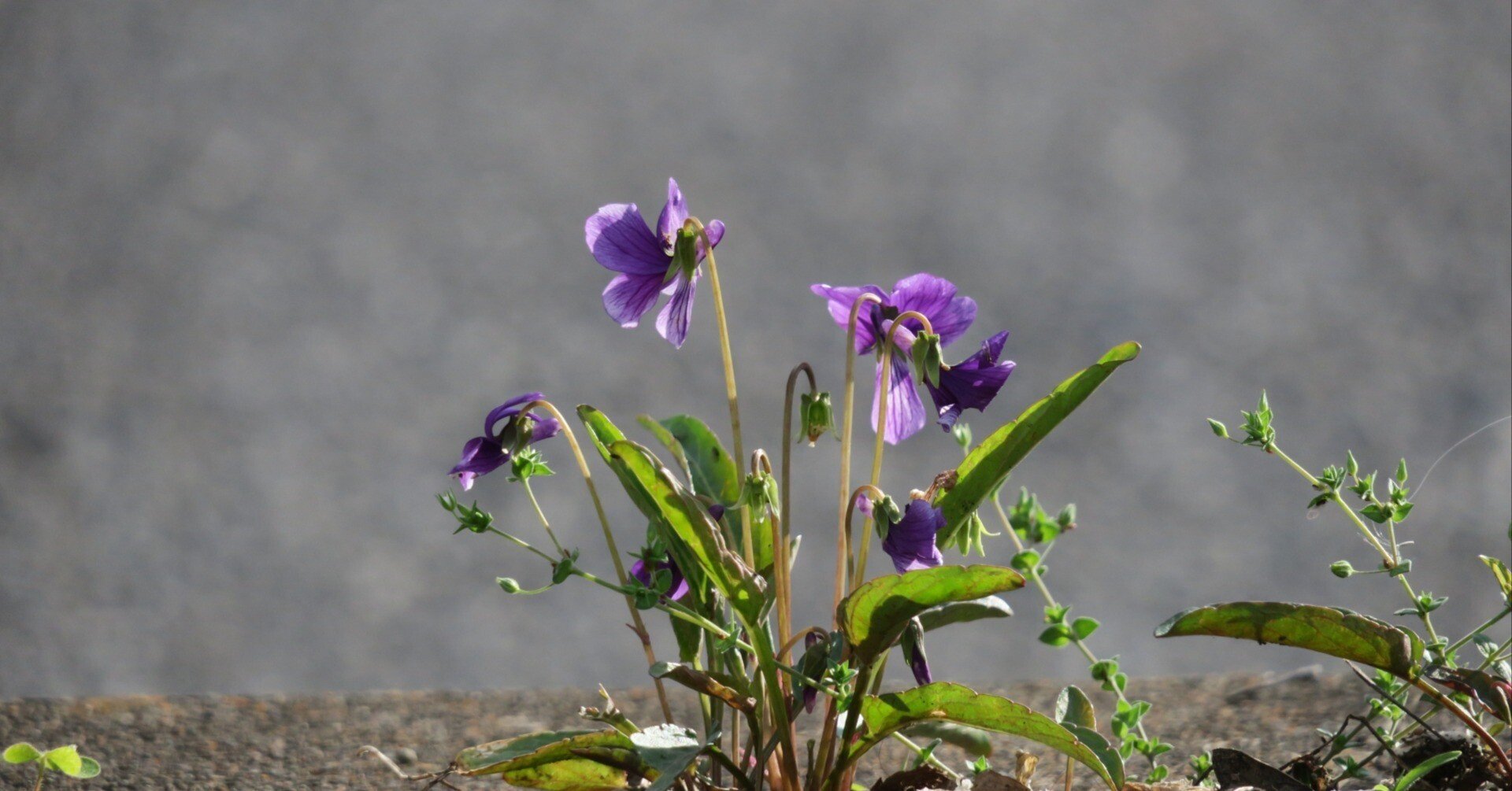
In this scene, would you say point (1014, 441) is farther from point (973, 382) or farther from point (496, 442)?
point (496, 442)

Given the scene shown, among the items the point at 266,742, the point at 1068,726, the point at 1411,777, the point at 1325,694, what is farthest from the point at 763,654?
the point at 1325,694

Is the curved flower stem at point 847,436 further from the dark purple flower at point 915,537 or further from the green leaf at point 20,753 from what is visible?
the green leaf at point 20,753

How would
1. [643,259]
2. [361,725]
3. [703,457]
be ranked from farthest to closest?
[361,725]
[703,457]
[643,259]

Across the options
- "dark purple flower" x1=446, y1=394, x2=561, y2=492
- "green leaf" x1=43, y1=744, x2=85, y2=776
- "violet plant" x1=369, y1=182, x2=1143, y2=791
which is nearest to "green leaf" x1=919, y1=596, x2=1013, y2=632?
"violet plant" x1=369, y1=182, x2=1143, y2=791

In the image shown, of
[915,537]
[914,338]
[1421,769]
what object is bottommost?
[1421,769]

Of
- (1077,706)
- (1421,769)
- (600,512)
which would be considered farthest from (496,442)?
(1421,769)

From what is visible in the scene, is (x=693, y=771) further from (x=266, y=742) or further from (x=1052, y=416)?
(x=266, y=742)
